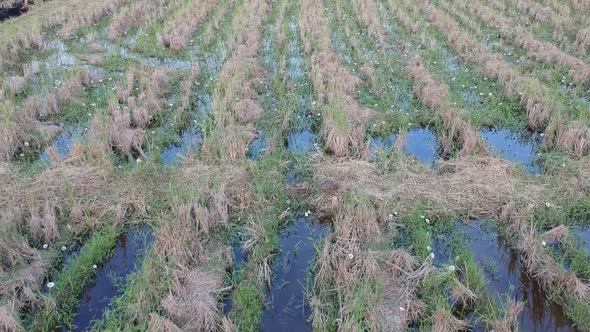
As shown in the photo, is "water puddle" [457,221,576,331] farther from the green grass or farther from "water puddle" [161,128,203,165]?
the green grass

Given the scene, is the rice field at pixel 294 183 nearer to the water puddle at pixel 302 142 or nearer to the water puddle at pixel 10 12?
the water puddle at pixel 302 142

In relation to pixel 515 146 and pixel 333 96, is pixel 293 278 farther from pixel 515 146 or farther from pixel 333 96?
pixel 515 146

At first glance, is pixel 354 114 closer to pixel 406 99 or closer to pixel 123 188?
pixel 406 99

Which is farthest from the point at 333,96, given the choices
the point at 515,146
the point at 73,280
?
the point at 73,280

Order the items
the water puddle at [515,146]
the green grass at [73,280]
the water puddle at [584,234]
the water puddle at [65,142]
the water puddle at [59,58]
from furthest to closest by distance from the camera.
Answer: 1. the water puddle at [59,58]
2. the water puddle at [515,146]
3. the water puddle at [65,142]
4. the water puddle at [584,234]
5. the green grass at [73,280]

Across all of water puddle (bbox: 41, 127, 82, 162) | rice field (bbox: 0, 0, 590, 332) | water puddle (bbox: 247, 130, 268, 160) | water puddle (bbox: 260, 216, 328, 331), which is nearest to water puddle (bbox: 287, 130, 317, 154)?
rice field (bbox: 0, 0, 590, 332)

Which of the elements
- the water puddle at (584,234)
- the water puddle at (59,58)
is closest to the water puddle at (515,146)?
the water puddle at (584,234)
